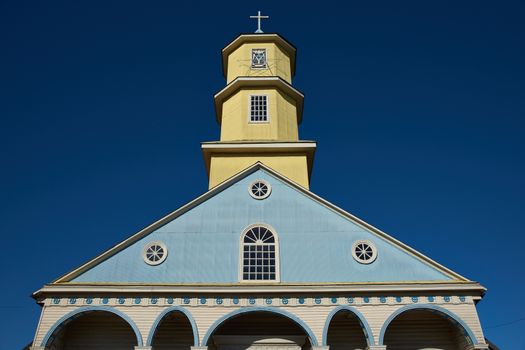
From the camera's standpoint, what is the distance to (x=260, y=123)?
82.5ft

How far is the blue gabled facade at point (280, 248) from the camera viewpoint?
17.6 metres

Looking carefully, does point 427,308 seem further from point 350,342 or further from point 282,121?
point 282,121

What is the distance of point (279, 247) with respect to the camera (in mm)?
18375

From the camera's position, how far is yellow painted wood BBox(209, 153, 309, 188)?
23.3 meters

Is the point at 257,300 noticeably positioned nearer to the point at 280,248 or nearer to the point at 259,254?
the point at 259,254

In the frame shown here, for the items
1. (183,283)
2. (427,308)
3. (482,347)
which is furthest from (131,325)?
(482,347)

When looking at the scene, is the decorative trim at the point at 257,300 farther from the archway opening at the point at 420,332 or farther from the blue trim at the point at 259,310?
the archway opening at the point at 420,332

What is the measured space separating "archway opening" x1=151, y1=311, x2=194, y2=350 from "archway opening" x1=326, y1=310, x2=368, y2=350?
512cm

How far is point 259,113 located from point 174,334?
1223 centimetres

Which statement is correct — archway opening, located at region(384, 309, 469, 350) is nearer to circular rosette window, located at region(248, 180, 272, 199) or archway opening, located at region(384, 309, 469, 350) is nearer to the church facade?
the church facade

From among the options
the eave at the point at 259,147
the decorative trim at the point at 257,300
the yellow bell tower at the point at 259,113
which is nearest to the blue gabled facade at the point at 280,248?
the decorative trim at the point at 257,300

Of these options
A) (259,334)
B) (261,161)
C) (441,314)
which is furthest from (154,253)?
(441,314)

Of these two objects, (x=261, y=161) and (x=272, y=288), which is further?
(x=261, y=161)

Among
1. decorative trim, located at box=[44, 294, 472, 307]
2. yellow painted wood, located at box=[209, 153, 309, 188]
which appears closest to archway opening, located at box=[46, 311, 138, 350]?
decorative trim, located at box=[44, 294, 472, 307]
